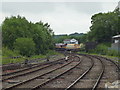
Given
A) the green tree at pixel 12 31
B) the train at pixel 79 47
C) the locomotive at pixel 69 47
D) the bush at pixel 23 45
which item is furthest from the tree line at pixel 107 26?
the bush at pixel 23 45

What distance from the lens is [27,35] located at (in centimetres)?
3731

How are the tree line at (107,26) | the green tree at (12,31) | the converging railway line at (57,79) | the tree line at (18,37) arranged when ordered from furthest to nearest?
the tree line at (107,26) → the green tree at (12,31) → the tree line at (18,37) → the converging railway line at (57,79)

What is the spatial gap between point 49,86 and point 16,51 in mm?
19599

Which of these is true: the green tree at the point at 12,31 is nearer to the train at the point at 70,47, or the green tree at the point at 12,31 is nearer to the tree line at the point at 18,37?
the tree line at the point at 18,37

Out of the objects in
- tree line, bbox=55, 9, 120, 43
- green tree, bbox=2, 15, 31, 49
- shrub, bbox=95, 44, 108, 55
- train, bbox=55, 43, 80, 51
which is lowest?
shrub, bbox=95, 44, 108, 55

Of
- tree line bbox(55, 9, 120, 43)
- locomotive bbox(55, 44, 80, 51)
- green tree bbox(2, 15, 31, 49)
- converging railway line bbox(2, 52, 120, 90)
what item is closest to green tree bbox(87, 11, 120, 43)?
tree line bbox(55, 9, 120, 43)

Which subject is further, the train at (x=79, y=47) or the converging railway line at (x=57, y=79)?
the train at (x=79, y=47)

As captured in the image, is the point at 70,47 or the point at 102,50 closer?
the point at 102,50

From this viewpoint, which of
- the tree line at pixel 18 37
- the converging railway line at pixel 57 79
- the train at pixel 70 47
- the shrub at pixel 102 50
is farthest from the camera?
the train at pixel 70 47

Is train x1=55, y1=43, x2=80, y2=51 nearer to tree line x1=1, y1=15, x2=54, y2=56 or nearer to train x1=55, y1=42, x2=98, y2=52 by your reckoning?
train x1=55, y1=42, x2=98, y2=52

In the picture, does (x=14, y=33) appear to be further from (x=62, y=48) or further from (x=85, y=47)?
Result: (x=62, y=48)

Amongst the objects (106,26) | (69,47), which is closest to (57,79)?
(106,26)

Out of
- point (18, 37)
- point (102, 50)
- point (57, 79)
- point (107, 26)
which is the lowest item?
point (57, 79)

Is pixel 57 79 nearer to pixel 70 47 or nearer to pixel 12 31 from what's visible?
pixel 12 31
